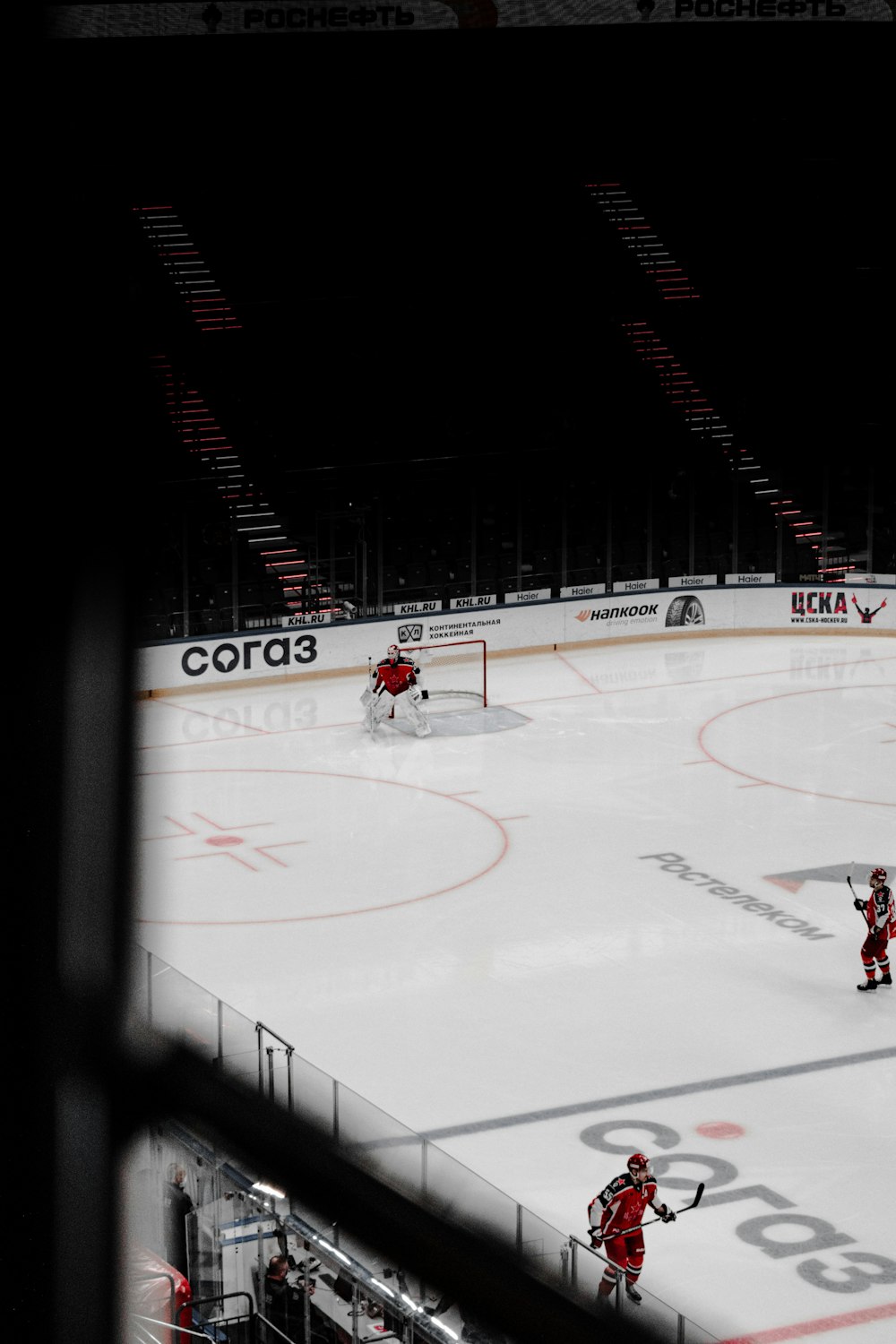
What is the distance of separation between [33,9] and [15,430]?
134 millimetres

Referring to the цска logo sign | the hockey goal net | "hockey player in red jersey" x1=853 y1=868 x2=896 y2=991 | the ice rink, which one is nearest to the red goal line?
the ice rink

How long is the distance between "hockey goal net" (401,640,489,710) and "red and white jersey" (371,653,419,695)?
1674mm

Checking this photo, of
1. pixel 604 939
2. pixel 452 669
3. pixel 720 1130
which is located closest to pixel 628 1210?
pixel 720 1130

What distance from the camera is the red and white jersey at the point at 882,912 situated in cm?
1035

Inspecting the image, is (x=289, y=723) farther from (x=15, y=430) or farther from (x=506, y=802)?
(x=15, y=430)

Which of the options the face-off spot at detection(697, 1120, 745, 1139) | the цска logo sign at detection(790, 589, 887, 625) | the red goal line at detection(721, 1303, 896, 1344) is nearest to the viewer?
the red goal line at detection(721, 1303, 896, 1344)

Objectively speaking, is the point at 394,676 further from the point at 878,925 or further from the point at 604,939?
the point at 878,925

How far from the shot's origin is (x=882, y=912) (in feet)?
34.1

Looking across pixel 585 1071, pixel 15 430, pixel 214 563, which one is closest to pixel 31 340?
pixel 15 430

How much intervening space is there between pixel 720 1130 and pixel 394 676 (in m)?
8.76

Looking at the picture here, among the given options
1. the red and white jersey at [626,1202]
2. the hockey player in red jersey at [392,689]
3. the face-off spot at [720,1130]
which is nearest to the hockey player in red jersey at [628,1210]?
the red and white jersey at [626,1202]

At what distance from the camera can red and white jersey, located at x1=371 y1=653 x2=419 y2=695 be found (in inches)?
671

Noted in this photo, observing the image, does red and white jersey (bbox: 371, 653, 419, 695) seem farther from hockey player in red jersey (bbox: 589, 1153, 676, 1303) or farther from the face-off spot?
hockey player in red jersey (bbox: 589, 1153, 676, 1303)

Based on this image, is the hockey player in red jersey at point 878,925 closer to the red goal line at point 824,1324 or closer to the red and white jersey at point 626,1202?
the red goal line at point 824,1324
